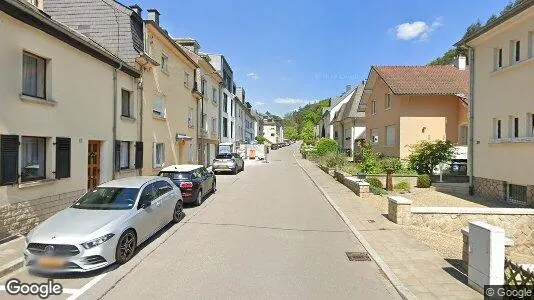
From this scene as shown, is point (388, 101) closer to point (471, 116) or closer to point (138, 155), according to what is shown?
point (471, 116)

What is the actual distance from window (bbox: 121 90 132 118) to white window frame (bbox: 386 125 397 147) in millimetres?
19802

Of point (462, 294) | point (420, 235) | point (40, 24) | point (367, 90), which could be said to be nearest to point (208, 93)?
point (367, 90)

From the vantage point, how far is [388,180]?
1923 cm

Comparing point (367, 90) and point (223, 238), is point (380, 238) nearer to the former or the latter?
point (223, 238)

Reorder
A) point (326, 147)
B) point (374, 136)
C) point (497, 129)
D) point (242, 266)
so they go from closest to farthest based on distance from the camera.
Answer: point (242, 266) → point (497, 129) → point (374, 136) → point (326, 147)

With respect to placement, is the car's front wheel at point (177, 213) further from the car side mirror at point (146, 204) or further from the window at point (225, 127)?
the window at point (225, 127)

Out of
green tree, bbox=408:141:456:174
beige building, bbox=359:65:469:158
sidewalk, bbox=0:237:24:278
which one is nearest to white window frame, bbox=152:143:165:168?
sidewalk, bbox=0:237:24:278

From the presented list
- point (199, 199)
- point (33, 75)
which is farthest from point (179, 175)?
point (33, 75)

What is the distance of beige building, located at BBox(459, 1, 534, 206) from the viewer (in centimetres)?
1298

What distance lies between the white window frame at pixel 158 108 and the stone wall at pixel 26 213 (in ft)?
29.5

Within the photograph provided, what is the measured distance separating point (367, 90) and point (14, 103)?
31189 millimetres

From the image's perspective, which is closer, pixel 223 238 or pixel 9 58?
pixel 9 58

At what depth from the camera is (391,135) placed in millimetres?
29766

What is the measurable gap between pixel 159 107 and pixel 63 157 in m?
9.67
